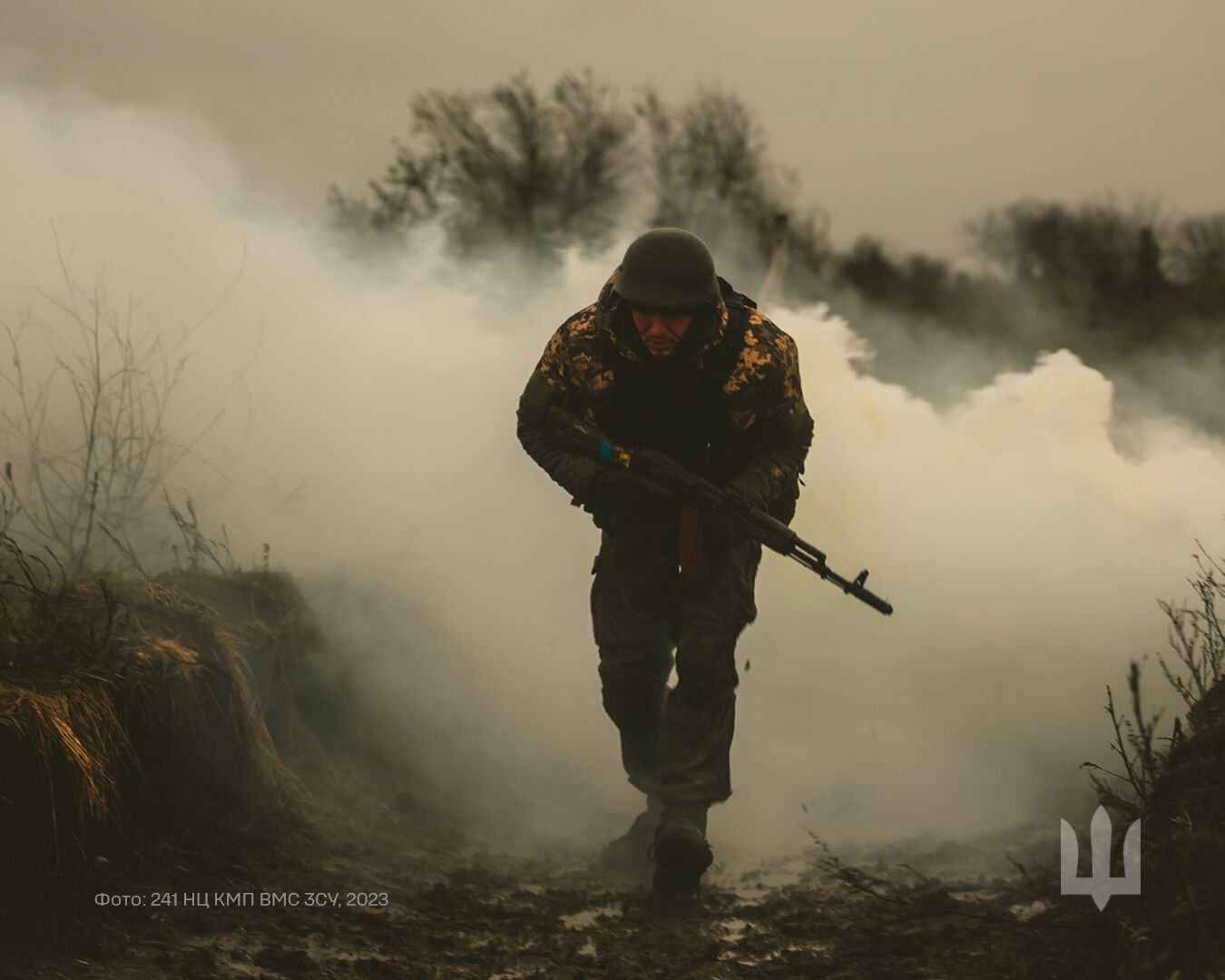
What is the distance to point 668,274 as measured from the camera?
5492 millimetres

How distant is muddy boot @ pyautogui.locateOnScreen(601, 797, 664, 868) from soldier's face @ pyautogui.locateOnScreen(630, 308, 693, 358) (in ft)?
5.36

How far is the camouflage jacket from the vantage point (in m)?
5.67

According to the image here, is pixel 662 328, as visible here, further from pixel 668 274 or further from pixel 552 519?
pixel 552 519

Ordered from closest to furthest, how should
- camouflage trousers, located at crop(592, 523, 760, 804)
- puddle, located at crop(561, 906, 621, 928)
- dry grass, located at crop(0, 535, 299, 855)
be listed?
dry grass, located at crop(0, 535, 299, 855), puddle, located at crop(561, 906, 621, 928), camouflage trousers, located at crop(592, 523, 760, 804)

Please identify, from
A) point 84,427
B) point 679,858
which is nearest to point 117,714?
point 679,858

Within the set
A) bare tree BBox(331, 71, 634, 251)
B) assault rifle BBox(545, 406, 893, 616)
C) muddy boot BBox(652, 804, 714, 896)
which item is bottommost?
muddy boot BBox(652, 804, 714, 896)

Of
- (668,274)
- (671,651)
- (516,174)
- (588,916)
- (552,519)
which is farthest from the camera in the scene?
(516,174)

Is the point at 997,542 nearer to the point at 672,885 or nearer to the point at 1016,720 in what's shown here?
the point at 1016,720

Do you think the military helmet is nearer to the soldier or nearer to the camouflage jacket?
the soldier

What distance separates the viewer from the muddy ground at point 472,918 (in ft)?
13.8

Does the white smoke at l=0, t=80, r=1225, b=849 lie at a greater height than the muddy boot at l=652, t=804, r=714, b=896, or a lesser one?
greater

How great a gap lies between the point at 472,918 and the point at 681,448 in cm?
171

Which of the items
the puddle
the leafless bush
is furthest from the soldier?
the leafless bush

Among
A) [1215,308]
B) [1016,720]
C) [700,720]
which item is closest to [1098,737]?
[1016,720]
